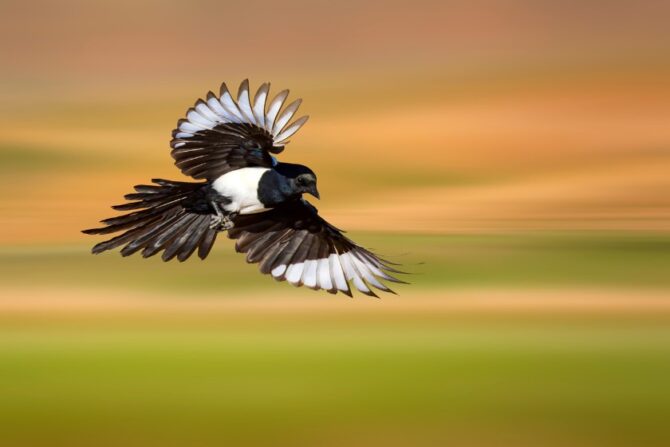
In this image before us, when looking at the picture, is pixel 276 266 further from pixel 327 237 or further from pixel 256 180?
pixel 256 180

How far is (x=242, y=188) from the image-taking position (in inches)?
257

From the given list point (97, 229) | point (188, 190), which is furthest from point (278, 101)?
point (97, 229)

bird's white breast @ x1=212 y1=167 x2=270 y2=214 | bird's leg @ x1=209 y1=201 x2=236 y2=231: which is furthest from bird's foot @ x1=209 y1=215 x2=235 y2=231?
bird's white breast @ x1=212 y1=167 x2=270 y2=214

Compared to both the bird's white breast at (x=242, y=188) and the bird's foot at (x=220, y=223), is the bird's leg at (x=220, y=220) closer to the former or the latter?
the bird's foot at (x=220, y=223)

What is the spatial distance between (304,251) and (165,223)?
46.2 inches

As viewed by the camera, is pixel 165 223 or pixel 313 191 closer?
pixel 313 191

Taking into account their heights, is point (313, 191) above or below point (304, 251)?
above

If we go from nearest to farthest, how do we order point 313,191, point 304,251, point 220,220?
point 313,191 < point 220,220 < point 304,251

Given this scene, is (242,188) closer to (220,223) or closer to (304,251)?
(220,223)

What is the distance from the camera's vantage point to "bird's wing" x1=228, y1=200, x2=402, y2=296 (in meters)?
7.46

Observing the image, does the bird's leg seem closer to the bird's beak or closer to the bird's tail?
the bird's tail

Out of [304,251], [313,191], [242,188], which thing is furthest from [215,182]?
[304,251]

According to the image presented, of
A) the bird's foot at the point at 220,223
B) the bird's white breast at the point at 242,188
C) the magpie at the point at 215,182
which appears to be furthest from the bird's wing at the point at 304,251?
the bird's white breast at the point at 242,188

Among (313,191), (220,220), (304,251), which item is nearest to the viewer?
(313,191)
